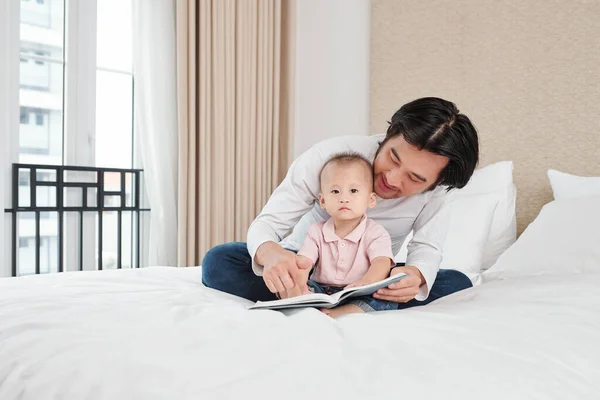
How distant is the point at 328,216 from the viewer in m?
1.54

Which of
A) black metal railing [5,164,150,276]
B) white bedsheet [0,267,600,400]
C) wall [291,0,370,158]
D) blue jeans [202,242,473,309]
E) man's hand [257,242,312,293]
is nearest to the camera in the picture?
white bedsheet [0,267,600,400]

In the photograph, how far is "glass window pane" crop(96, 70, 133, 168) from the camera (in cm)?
280

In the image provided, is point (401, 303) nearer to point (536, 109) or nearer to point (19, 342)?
point (19, 342)

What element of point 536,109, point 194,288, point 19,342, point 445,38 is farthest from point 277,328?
point 445,38

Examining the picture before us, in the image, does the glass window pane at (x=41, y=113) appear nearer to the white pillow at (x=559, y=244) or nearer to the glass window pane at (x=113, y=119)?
the glass window pane at (x=113, y=119)

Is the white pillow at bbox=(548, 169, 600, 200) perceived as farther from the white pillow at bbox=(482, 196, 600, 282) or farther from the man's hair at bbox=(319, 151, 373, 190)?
the man's hair at bbox=(319, 151, 373, 190)

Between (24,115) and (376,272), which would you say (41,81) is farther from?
(376,272)

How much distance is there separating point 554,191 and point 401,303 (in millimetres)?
1143

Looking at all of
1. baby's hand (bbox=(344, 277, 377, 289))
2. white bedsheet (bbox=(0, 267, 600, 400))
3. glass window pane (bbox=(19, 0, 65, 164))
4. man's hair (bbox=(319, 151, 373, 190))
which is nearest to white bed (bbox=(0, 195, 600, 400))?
white bedsheet (bbox=(0, 267, 600, 400))

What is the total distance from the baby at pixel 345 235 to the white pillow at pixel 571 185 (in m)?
1.05

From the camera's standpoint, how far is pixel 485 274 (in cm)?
191

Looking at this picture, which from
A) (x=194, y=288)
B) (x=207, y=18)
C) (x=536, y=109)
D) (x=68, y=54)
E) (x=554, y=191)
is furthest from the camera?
(x=207, y=18)

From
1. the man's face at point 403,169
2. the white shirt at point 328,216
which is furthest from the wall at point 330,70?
the man's face at point 403,169

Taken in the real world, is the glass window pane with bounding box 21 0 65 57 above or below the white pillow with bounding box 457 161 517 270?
above
